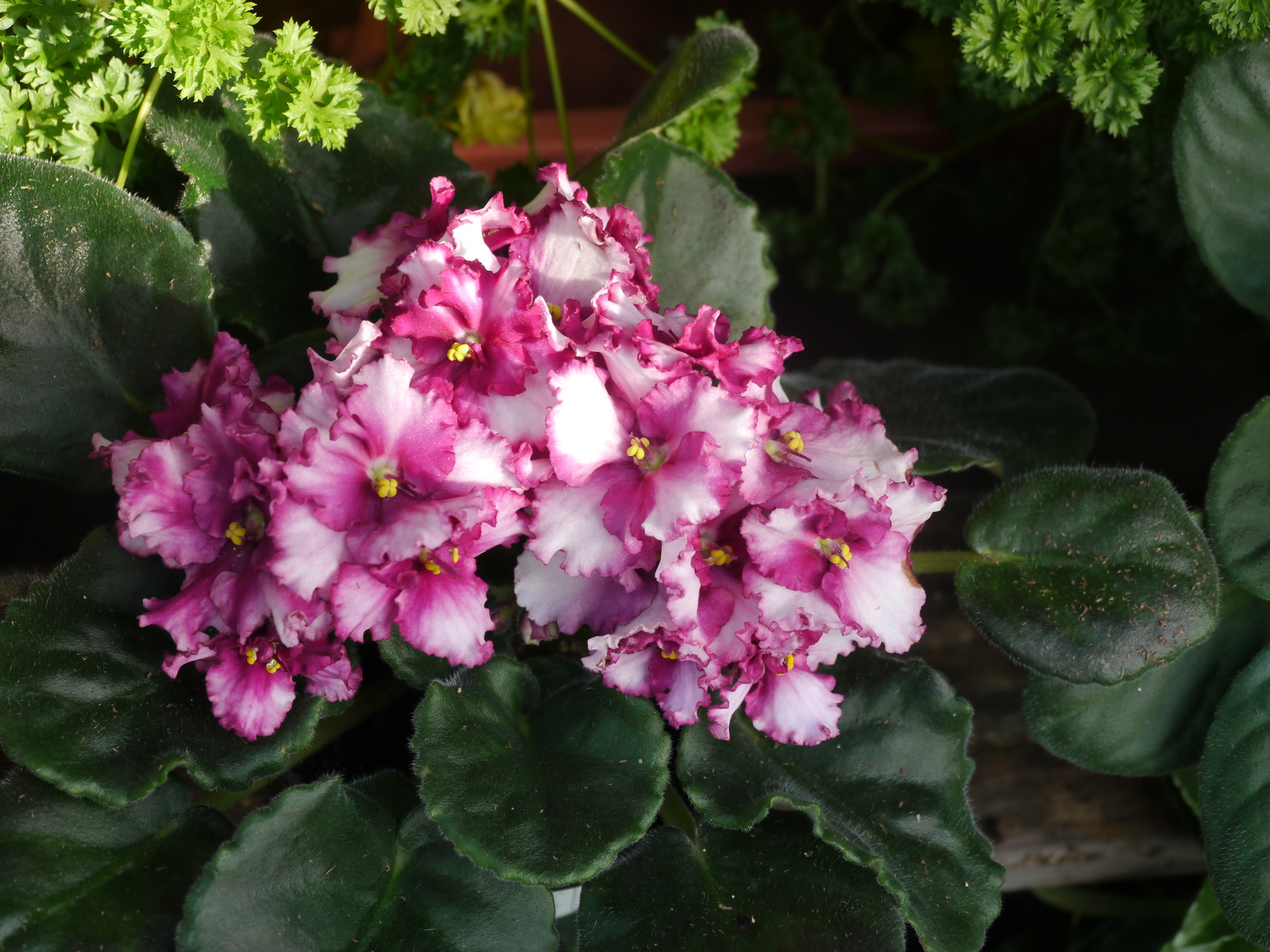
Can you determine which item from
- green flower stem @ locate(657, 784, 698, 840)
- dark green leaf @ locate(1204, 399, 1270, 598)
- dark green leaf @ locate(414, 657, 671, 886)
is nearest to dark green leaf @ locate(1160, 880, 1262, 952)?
dark green leaf @ locate(1204, 399, 1270, 598)

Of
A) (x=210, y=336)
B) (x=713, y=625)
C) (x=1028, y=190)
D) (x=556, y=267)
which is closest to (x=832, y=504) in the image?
(x=713, y=625)

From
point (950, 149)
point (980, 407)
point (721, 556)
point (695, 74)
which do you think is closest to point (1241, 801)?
point (980, 407)

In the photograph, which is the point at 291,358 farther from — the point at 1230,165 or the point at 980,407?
the point at 1230,165

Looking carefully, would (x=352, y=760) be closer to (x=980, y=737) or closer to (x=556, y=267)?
(x=556, y=267)

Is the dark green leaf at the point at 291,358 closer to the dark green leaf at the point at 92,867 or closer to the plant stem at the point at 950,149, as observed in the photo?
the dark green leaf at the point at 92,867

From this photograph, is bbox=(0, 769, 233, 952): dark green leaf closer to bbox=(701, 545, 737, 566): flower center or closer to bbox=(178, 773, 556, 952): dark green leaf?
bbox=(178, 773, 556, 952): dark green leaf

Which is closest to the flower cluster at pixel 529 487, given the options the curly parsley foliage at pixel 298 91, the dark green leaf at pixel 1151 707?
the curly parsley foliage at pixel 298 91
